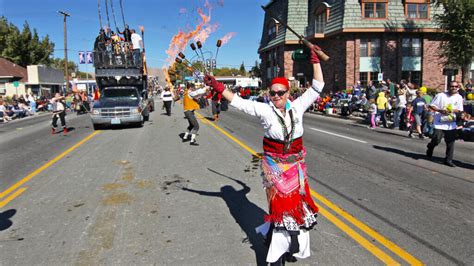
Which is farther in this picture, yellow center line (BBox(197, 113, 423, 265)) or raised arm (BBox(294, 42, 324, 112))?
yellow center line (BBox(197, 113, 423, 265))

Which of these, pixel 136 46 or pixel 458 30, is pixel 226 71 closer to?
pixel 458 30

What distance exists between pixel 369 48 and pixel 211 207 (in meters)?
31.1

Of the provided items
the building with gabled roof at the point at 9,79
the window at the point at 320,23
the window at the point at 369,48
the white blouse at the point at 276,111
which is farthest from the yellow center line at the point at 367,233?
the building with gabled roof at the point at 9,79

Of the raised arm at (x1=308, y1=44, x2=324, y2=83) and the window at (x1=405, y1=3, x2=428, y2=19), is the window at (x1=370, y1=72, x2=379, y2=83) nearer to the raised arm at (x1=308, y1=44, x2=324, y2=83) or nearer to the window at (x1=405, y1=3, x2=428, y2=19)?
the window at (x1=405, y1=3, x2=428, y2=19)

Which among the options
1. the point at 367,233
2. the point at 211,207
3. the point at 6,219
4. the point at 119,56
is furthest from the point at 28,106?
the point at 367,233

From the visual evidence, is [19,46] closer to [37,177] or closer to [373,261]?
[37,177]

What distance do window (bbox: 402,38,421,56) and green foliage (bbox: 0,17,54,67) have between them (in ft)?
171

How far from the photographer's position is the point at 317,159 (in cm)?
947

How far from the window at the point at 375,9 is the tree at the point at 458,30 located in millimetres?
Answer: 6793

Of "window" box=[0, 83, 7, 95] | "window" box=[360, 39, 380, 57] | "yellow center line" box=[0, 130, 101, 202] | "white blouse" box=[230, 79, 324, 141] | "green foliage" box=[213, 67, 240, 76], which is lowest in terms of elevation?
"yellow center line" box=[0, 130, 101, 202]

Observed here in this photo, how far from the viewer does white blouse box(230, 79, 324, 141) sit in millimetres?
3631

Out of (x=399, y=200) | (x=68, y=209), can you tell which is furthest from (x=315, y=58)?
(x=68, y=209)

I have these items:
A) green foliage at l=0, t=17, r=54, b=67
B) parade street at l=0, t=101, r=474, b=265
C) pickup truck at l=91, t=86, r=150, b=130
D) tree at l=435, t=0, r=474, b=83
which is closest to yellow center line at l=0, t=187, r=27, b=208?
parade street at l=0, t=101, r=474, b=265

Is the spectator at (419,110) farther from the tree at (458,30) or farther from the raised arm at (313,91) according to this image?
the tree at (458,30)
